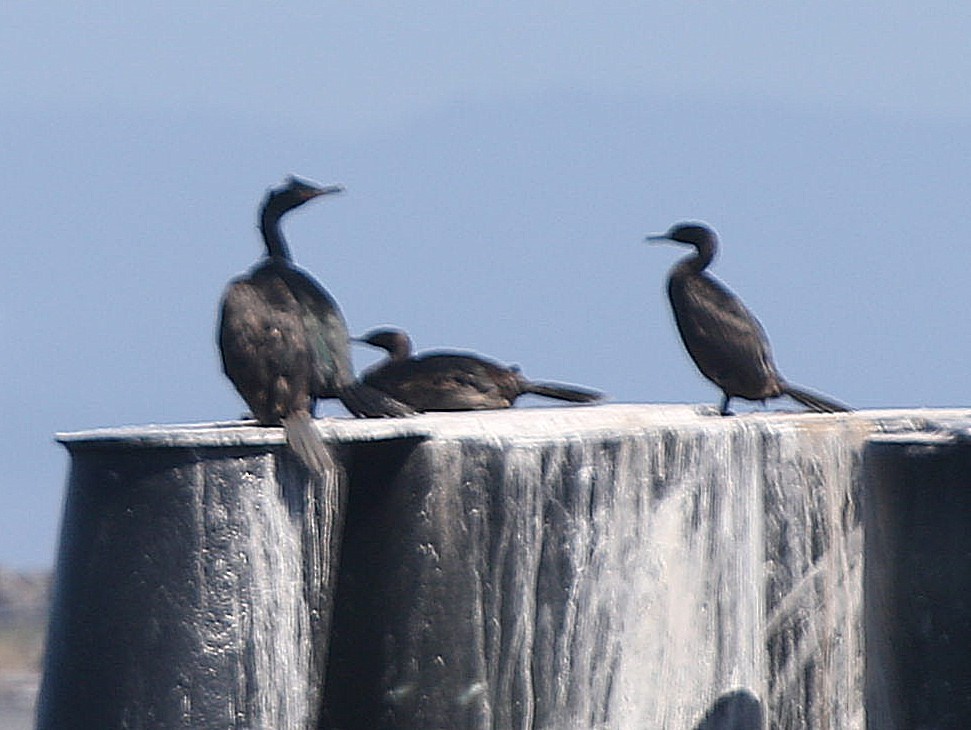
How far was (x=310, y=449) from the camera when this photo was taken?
5293mm

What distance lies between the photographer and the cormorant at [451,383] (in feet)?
24.3

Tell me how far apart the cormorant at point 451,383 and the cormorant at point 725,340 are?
568 mm

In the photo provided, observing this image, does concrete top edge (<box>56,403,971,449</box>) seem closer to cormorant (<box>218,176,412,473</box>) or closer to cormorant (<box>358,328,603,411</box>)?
cormorant (<box>218,176,412,473</box>)

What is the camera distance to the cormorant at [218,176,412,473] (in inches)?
233

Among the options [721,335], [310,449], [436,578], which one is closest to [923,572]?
[436,578]

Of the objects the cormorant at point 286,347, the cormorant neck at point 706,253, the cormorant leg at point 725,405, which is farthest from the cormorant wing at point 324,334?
the cormorant neck at point 706,253

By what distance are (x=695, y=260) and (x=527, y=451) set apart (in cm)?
324

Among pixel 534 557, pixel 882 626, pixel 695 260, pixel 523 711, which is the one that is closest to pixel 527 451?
pixel 534 557

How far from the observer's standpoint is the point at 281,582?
5.22 metres

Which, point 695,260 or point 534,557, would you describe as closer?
point 534,557

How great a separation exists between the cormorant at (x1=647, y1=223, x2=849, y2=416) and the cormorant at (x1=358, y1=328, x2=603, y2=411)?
568mm

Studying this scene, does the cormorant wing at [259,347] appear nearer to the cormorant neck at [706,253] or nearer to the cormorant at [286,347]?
the cormorant at [286,347]

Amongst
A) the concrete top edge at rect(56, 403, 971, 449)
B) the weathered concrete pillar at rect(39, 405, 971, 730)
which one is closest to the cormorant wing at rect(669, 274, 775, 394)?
the concrete top edge at rect(56, 403, 971, 449)

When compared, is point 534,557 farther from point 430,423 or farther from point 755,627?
point 755,627
